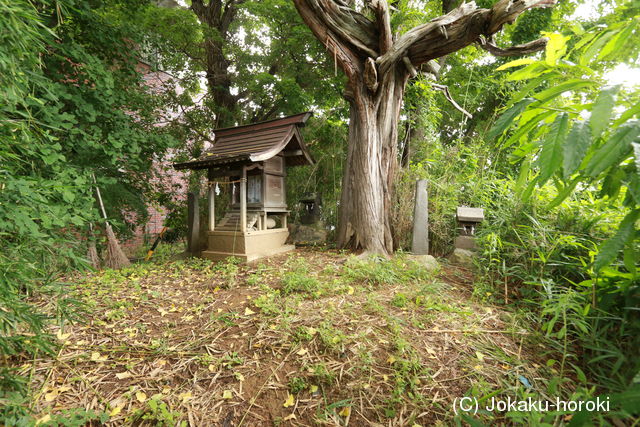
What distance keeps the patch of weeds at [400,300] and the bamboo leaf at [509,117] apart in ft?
6.58

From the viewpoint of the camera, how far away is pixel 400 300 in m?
2.68

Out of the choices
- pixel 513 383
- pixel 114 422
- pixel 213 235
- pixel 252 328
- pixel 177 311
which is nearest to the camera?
pixel 114 422

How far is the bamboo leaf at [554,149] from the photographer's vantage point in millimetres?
A: 900

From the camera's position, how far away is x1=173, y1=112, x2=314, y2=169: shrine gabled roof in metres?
4.62

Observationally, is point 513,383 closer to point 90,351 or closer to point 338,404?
point 338,404

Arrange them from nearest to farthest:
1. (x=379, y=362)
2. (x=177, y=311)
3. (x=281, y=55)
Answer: (x=379, y=362)
(x=177, y=311)
(x=281, y=55)

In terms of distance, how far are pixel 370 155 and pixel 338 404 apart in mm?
3642

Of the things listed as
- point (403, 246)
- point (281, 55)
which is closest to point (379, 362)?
point (403, 246)

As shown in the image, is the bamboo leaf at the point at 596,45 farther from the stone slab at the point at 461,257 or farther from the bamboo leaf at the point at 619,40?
the stone slab at the point at 461,257

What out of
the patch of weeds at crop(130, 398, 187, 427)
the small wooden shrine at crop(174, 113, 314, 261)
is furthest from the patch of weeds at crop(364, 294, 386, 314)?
the small wooden shrine at crop(174, 113, 314, 261)

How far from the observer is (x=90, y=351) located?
2.20 meters

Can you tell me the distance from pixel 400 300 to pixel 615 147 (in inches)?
85.0

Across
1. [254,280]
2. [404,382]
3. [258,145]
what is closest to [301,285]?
[254,280]

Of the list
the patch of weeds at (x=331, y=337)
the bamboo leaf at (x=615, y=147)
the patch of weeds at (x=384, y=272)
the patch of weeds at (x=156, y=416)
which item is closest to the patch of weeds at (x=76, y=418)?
the patch of weeds at (x=156, y=416)
